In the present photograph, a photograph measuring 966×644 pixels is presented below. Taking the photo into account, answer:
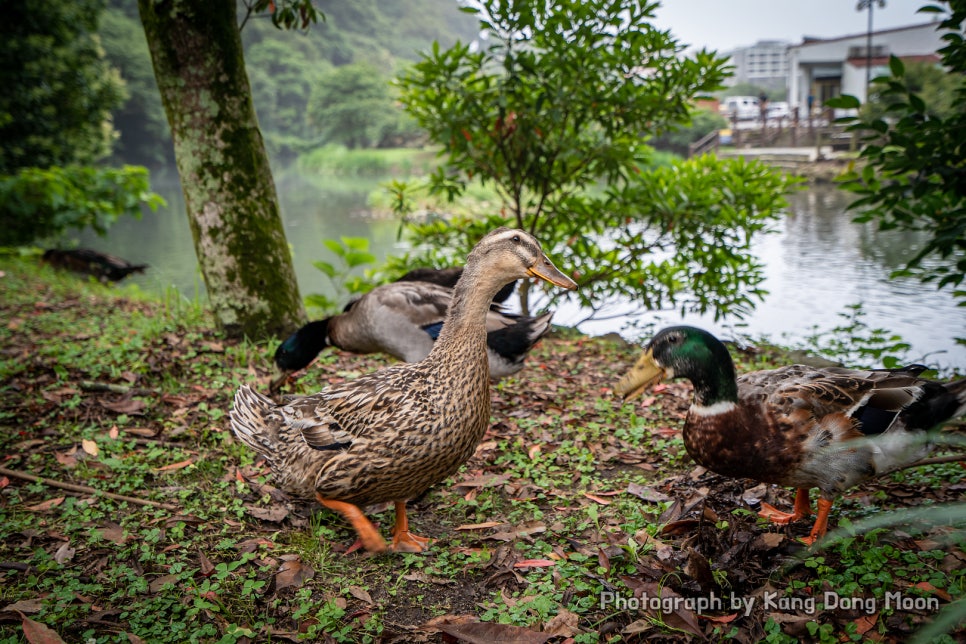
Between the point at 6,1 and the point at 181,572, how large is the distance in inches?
561

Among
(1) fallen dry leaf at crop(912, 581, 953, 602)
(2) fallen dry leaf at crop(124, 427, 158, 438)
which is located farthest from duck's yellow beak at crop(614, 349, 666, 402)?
(2) fallen dry leaf at crop(124, 427, 158, 438)

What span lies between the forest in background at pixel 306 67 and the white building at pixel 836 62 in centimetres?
1683

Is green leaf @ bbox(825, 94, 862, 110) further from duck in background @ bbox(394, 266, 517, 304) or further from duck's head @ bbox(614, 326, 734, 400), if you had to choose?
duck in background @ bbox(394, 266, 517, 304)

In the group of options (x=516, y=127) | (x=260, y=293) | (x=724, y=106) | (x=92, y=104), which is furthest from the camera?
(x=724, y=106)

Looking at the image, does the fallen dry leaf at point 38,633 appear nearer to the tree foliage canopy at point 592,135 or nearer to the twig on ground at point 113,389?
the twig on ground at point 113,389

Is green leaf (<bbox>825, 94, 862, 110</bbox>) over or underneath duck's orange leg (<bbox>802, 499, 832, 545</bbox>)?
over

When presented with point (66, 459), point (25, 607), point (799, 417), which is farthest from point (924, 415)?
point (66, 459)

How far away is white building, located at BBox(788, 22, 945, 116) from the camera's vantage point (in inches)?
1086

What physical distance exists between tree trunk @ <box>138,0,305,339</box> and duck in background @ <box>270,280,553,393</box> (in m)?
0.76

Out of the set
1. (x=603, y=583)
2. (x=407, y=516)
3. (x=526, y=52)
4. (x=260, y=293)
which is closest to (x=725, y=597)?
(x=603, y=583)

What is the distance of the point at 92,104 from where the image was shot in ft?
46.3

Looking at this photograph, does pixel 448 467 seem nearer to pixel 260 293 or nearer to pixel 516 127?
pixel 260 293

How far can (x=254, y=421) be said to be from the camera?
11.1 ft

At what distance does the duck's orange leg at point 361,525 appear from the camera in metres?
2.86
